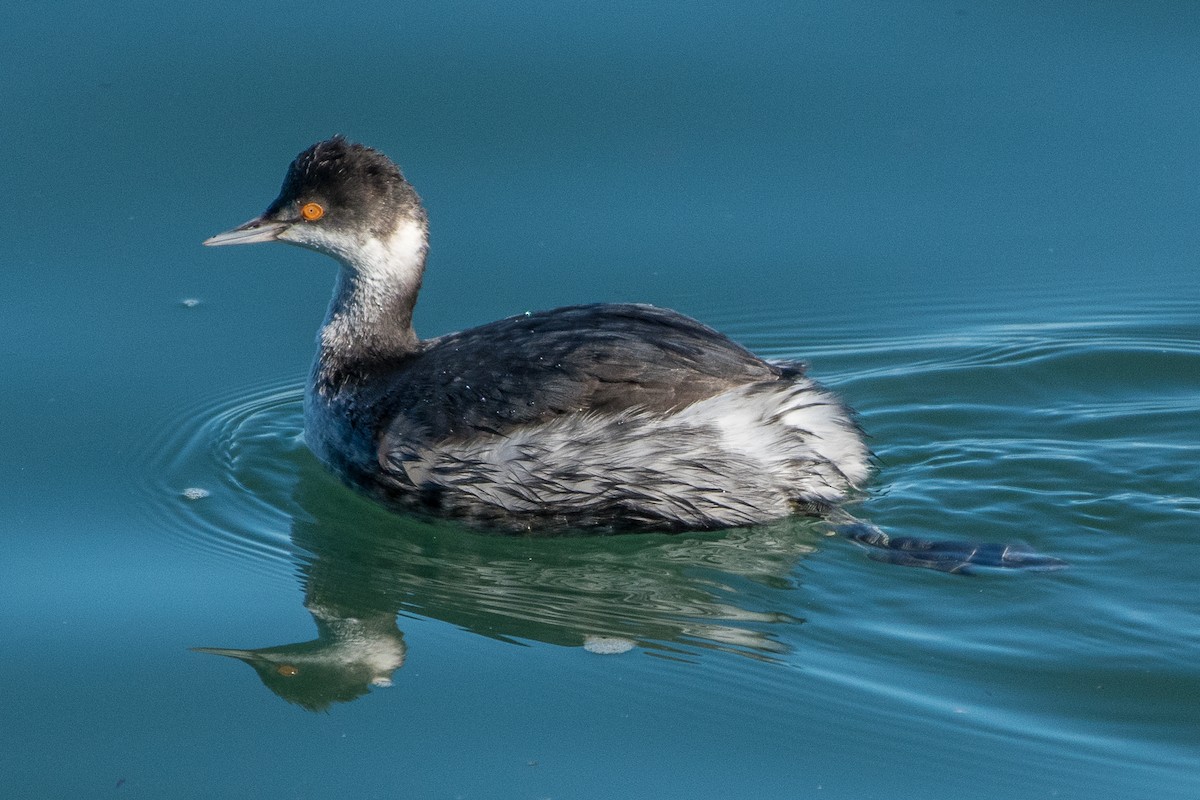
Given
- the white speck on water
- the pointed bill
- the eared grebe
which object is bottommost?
the white speck on water

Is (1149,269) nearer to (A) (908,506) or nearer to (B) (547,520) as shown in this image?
(A) (908,506)

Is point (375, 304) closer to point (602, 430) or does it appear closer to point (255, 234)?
point (255, 234)

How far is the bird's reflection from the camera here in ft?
18.8

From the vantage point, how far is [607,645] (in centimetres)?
573

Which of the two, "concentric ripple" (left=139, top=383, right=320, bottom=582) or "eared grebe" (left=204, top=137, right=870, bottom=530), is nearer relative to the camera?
"eared grebe" (left=204, top=137, right=870, bottom=530)

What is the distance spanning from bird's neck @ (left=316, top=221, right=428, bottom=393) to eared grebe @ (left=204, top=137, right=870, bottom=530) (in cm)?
31

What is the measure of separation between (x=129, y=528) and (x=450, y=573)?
128cm

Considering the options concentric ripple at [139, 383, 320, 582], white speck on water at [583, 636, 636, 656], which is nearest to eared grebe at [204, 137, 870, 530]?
concentric ripple at [139, 383, 320, 582]

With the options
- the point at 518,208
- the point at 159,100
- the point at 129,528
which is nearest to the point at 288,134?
the point at 159,100

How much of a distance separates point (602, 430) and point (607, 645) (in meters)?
0.87

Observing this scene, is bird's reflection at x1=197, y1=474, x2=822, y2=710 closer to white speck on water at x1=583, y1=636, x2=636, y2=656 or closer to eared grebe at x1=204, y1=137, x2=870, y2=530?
white speck on water at x1=583, y1=636, x2=636, y2=656

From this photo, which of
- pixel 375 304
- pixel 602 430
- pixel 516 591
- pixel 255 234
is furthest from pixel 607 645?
pixel 255 234

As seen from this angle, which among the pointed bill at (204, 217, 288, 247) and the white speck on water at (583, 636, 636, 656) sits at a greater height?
the pointed bill at (204, 217, 288, 247)

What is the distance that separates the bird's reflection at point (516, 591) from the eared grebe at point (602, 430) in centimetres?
11
